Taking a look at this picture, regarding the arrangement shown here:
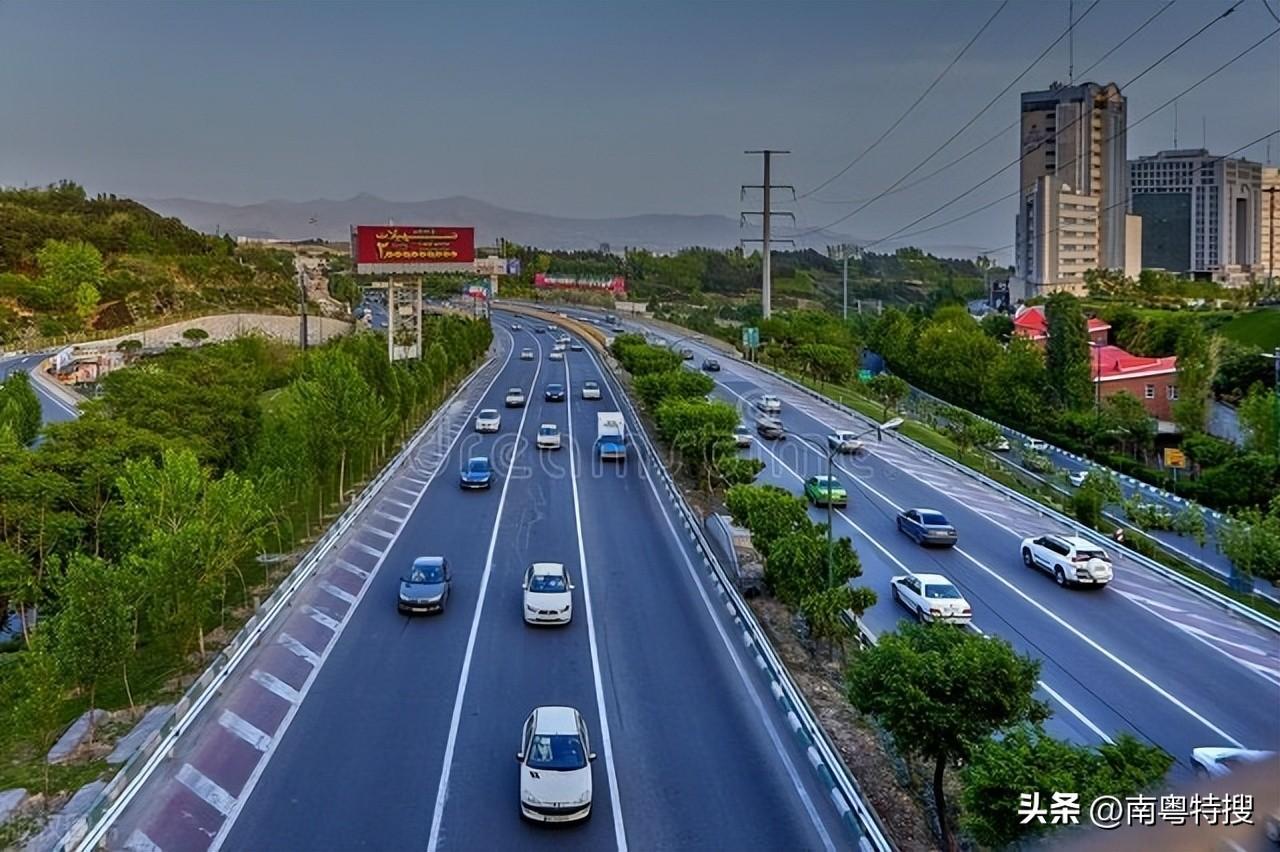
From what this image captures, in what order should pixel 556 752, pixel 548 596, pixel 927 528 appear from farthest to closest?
pixel 927 528 < pixel 548 596 < pixel 556 752

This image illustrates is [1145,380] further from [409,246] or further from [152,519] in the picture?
[152,519]

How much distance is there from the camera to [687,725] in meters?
16.9

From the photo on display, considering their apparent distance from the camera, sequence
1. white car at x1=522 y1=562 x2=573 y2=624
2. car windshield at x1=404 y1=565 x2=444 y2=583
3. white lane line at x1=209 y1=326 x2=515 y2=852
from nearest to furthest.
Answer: white lane line at x1=209 y1=326 x2=515 y2=852, white car at x1=522 y1=562 x2=573 y2=624, car windshield at x1=404 y1=565 x2=444 y2=583

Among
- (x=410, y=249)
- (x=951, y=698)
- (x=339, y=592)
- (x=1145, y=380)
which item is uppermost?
(x=410, y=249)

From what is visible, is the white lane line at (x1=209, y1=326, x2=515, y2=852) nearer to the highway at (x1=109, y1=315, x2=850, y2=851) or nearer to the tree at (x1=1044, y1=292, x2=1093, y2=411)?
the highway at (x1=109, y1=315, x2=850, y2=851)

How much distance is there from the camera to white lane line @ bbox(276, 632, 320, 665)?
19438 millimetres

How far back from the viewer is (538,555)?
2730 cm

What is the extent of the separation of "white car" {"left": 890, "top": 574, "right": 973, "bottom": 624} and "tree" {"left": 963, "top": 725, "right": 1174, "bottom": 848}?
10.3m

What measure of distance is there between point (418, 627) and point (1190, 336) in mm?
59410

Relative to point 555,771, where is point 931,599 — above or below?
above

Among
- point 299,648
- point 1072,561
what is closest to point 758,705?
point 299,648

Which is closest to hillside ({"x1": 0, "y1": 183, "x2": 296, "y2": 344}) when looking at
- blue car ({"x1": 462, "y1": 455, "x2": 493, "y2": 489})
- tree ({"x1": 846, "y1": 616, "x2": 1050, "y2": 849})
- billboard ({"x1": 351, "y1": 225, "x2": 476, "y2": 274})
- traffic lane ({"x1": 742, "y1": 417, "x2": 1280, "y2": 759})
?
billboard ({"x1": 351, "y1": 225, "x2": 476, "y2": 274})

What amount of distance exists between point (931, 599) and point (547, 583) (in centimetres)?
845

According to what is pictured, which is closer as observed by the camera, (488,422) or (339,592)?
(339,592)
